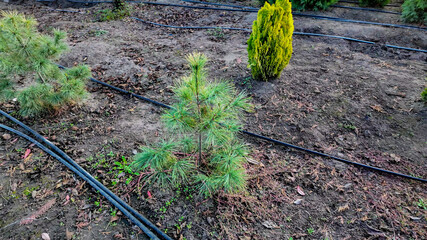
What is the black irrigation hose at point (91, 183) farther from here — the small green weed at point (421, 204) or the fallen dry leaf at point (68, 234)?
the small green weed at point (421, 204)

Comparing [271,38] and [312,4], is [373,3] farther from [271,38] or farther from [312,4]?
[271,38]

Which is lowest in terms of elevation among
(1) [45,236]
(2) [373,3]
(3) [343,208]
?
(1) [45,236]

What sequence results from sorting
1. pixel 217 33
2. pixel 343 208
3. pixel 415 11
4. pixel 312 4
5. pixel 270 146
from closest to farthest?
pixel 343 208, pixel 270 146, pixel 415 11, pixel 217 33, pixel 312 4

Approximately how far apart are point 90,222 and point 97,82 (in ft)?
8.23

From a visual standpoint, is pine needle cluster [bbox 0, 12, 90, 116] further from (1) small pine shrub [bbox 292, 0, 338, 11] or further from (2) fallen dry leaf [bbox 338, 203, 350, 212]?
(1) small pine shrub [bbox 292, 0, 338, 11]

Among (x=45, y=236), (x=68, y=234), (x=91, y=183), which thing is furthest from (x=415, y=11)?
(x=45, y=236)

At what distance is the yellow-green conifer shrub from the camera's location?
318 cm

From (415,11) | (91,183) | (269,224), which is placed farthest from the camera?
(415,11)

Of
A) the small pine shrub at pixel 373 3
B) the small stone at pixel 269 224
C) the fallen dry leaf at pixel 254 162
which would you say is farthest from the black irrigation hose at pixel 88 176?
the small pine shrub at pixel 373 3

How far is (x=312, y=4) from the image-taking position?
6.06 meters

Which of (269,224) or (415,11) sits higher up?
(415,11)

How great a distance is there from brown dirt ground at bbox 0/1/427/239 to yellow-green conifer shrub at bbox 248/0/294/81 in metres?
0.37

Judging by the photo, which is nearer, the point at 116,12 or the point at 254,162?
the point at 254,162

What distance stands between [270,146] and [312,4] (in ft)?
16.4
